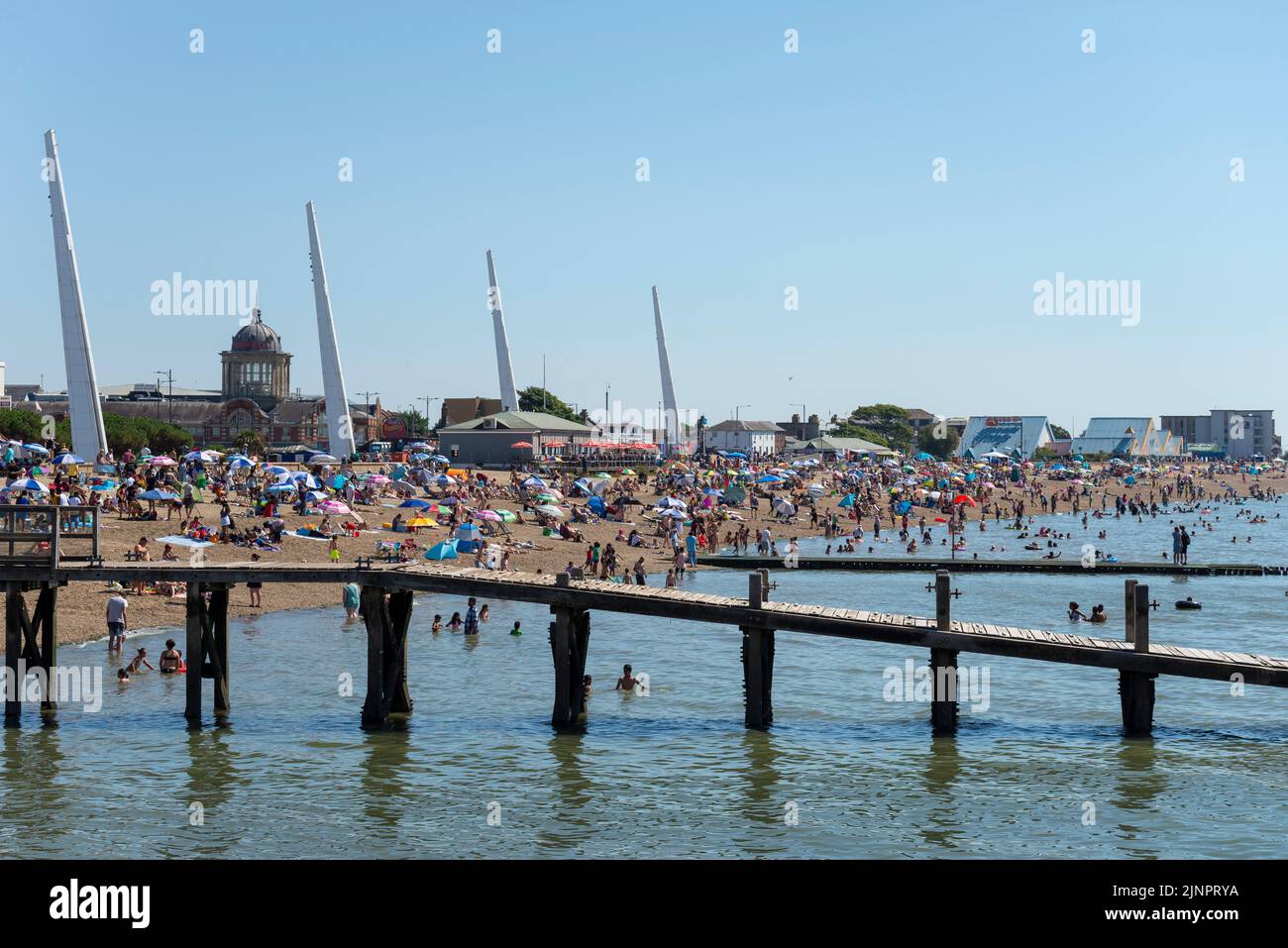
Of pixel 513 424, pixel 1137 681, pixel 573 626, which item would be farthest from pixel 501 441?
pixel 1137 681

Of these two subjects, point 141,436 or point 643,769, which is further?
point 141,436

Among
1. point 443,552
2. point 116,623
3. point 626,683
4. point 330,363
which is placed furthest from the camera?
point 330,363

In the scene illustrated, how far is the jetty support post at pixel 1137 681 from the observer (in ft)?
73.5

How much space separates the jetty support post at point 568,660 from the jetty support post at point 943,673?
5.91 metres

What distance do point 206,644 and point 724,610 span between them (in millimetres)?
9469

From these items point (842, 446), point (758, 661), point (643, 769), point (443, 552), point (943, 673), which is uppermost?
point (842, 446)

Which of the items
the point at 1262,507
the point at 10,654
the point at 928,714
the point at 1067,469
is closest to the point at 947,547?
the point at 928,714

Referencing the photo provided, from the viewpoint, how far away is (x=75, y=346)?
6456cm

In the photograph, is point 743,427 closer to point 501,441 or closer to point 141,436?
point 501,441

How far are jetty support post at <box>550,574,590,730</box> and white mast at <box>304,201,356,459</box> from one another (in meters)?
63.2

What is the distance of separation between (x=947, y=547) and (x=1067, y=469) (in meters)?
86.6

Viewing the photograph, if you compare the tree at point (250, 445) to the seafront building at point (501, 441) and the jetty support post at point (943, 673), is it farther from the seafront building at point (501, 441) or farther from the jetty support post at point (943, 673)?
the jetty support post at point (943, 673)
